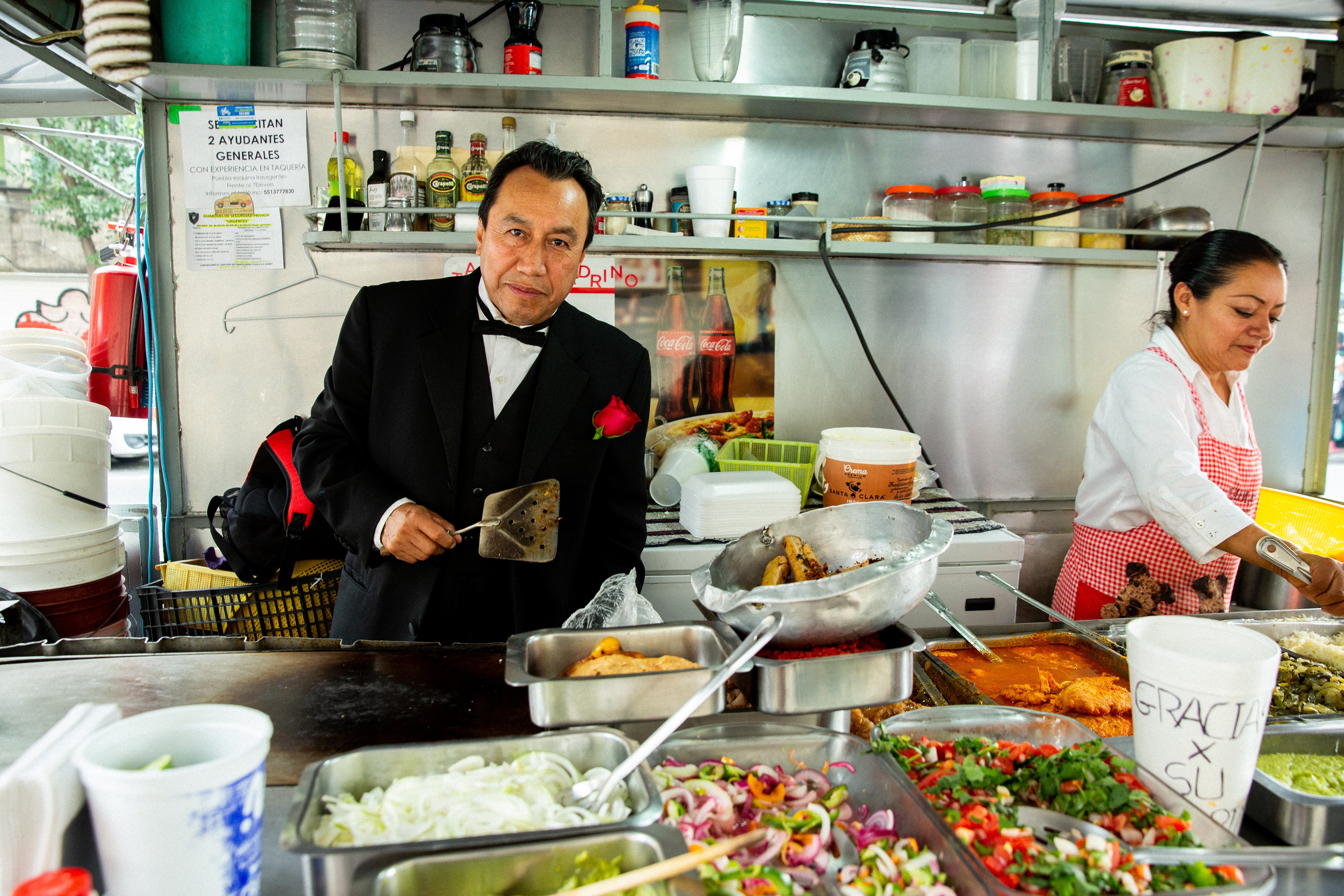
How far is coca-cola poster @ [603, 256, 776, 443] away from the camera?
128 inches

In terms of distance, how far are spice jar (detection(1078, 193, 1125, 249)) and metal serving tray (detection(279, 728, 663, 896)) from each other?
298 centimetres

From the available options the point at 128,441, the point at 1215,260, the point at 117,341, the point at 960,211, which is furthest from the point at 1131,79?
the point at 128,441

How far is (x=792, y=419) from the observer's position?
3.40m

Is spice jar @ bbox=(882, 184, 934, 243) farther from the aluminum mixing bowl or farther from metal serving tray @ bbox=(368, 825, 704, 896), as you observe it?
metal serving tray @ bbox=(368, 825, 704, 896)

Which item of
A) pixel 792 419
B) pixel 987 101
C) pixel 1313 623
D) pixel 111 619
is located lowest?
pixel 111 619

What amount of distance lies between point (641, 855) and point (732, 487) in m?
1.81

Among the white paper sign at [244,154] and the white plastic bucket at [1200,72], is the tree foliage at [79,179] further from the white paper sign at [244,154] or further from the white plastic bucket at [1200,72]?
the white plastic bucket at [1200,72]

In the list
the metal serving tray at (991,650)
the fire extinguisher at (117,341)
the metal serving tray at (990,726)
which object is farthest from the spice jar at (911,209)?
the fire extinguisher at (117,341)

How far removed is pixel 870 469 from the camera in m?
2.64

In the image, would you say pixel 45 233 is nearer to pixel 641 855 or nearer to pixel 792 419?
pixel 792 419

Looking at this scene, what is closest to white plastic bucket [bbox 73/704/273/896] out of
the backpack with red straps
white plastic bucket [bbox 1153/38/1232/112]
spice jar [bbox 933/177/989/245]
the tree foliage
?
the backpack with red straps

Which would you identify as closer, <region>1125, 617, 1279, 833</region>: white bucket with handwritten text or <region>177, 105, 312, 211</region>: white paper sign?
<region>1125, 617, 1279, 833</region>: white bucket with handwritten text

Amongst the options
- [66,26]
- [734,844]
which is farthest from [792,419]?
[66,26]

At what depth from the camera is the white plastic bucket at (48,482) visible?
2.46m
